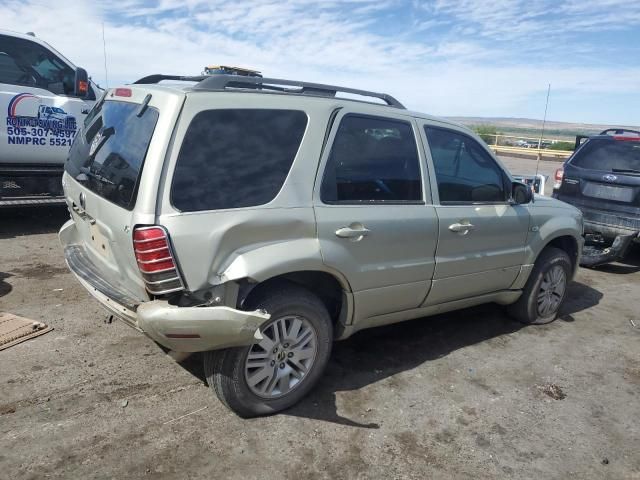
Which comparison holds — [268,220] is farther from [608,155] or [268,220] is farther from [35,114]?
[608,155]

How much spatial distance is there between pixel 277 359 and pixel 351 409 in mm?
607

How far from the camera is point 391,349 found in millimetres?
4305

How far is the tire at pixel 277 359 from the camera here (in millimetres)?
3043

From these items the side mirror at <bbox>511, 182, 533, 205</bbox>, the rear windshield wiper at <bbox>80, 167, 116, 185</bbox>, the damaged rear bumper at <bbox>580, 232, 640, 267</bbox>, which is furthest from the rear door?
the damaged rear bumper at <bbox>580, 232, 640, 267</bbox>

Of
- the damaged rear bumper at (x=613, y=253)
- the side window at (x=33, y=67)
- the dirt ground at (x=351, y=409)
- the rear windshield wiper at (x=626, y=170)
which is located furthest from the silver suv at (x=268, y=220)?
the side window at (x=33, y=67)

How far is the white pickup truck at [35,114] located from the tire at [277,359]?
4.73m

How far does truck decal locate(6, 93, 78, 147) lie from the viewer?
21.8 feet

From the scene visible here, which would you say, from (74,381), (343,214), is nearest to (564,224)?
(343,214)

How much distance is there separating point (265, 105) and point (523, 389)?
2674 millimetres

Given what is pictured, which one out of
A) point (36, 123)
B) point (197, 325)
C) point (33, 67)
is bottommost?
point (197, 325)

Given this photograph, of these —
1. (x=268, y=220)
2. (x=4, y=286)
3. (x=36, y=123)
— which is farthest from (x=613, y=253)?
(x=36, y=123)

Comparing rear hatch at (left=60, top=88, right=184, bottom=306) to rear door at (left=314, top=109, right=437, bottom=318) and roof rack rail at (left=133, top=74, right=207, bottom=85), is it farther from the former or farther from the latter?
rear door at (left=314, top=109, right=437, bottom=318)

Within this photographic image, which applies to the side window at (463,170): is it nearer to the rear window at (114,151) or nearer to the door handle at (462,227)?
the door handle at (462,227)

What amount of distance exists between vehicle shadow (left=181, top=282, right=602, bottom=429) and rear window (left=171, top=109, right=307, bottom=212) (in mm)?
1397
